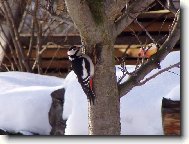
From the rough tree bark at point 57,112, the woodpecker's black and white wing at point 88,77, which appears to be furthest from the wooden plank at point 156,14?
the woodpecker's black and white wing at point 88,77

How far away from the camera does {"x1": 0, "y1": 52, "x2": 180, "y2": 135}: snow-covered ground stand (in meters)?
1.73

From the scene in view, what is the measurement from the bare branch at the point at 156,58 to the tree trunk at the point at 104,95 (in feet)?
0.15

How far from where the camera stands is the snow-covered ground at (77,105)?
1.73 meters

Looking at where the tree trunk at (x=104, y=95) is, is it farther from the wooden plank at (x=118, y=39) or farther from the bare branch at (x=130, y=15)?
the wooden plank at (x=118, y=39)

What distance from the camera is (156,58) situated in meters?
1.46

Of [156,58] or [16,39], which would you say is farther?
[16,39]

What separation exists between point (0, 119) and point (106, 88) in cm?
68

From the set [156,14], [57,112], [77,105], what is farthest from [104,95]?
[156,14]

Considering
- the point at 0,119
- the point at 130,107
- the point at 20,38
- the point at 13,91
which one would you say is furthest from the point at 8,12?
the point at 130,107

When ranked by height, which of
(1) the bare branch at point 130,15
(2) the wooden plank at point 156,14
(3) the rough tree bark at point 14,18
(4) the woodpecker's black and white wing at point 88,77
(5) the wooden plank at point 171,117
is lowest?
(5) the wooden plank at point 171,117

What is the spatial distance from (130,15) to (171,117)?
38cm

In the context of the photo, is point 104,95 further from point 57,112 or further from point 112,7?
point 57,112

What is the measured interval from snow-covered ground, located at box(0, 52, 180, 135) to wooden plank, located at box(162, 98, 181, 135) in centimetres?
2

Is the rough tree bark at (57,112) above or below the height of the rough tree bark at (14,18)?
below
